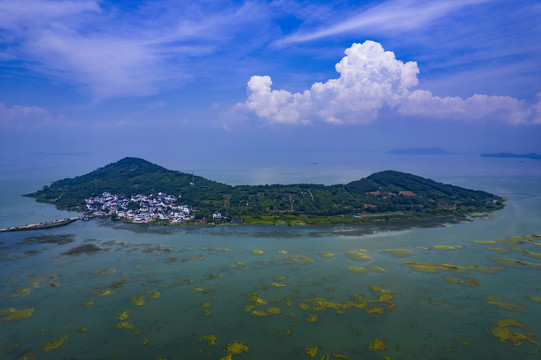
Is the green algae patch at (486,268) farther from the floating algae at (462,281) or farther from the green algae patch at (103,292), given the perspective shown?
the green algae patch at (103,292)

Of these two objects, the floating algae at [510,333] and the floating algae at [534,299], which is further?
the floating algae at [534,299]

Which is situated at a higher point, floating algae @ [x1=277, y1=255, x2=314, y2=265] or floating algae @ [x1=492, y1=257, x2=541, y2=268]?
floating algae @ [x1=277, y1=255, x2=314, y2=265]

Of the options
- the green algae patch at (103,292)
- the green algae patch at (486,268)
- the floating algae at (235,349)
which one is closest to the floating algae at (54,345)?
the green algae patch at (103,292)

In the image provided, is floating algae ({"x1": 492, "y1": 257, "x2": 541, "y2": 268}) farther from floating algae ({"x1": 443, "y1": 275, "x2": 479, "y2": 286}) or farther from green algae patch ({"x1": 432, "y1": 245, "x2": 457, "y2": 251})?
floating algae ({"x1": 443, "y1": 275, "x2": 479, "y2": 286})

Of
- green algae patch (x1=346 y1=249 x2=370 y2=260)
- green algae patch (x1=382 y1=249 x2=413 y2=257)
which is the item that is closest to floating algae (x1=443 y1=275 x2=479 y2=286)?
green algae patch (x1=382 y1=249 x2=413 y2=257)

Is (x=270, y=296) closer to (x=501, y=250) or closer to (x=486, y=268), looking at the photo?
(x=486, y=268)
